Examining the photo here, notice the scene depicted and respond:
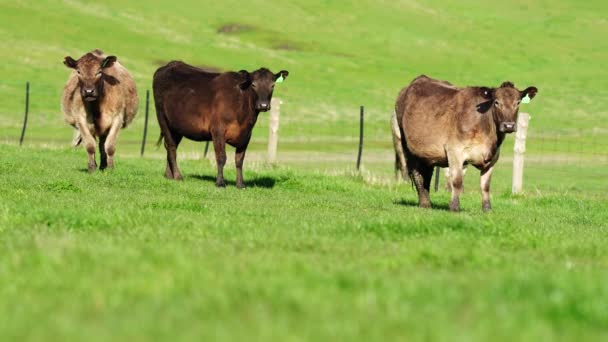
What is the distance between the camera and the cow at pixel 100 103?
19750 mm

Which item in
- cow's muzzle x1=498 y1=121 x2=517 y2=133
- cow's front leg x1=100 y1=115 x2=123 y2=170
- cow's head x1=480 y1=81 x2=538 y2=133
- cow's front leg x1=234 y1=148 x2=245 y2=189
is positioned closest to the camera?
cow's muzzle x1=498 y1=121 x2=517 y2=133

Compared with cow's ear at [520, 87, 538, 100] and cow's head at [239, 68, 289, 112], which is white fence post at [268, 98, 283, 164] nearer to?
cow's head at [239, 68, 289, 112]

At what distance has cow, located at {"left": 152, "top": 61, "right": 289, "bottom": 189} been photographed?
19.4m

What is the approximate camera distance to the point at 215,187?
18.3 meters

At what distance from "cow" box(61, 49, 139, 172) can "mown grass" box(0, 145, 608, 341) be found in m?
5.57

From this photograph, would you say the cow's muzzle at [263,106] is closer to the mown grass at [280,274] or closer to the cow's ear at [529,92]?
the mown grass at [280,274]

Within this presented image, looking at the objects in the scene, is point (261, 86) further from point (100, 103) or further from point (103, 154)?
point (103, 154)

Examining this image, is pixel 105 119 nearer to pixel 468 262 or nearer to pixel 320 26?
pixel 468 262

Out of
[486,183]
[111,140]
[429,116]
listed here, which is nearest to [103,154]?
[111,140]

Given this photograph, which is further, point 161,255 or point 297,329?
point 161,255

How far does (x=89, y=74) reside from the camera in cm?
1962

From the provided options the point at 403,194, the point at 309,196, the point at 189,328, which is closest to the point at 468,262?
→ the point at 189,328

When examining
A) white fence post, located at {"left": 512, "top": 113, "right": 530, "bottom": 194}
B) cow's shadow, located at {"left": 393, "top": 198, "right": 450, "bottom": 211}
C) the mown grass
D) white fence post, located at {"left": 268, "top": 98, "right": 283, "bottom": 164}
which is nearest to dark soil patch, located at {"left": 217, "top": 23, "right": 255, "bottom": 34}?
white fence post, located at {"left": 268, "top": 98, "right": 283, "bottom": 164}

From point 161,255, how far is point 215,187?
10719mm
